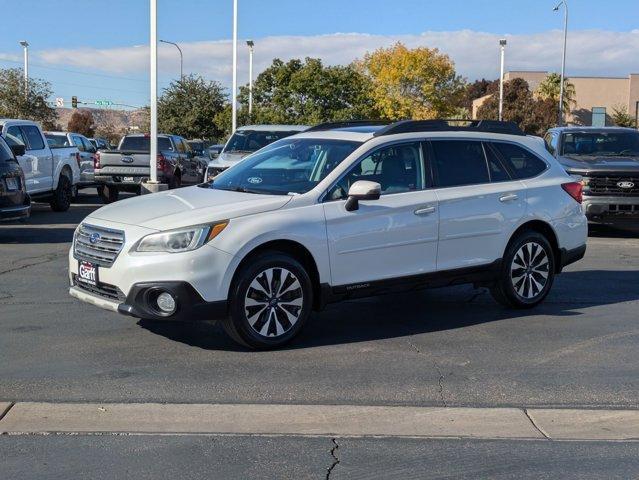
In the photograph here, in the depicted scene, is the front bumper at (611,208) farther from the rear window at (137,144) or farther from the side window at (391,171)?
the rear window at (137,144)

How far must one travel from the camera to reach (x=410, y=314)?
8477mm

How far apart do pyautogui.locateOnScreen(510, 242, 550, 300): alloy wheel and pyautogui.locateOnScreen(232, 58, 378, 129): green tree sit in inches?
1309

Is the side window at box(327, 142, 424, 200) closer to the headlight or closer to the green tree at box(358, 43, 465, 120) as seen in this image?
the headlight

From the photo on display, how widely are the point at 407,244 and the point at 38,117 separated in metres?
46.8


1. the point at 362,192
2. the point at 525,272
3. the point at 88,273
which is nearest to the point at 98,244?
the point at 88,273

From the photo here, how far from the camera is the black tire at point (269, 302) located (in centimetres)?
662

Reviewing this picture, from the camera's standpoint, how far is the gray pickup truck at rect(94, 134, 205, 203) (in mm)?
20781

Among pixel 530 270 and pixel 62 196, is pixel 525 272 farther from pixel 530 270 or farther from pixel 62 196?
pixel 62 196

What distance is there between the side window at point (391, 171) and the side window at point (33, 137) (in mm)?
12061

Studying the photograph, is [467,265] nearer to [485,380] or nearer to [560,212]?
[560,212]

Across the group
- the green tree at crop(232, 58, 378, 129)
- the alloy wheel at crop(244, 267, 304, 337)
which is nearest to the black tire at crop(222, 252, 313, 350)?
the alloy wheel at crop(244, 267, 304, 337)

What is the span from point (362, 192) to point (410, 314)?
2007 millimetres

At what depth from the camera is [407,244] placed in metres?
7.52

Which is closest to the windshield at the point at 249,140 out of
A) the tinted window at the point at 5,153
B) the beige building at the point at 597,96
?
the tinted window at the point at 5,153
